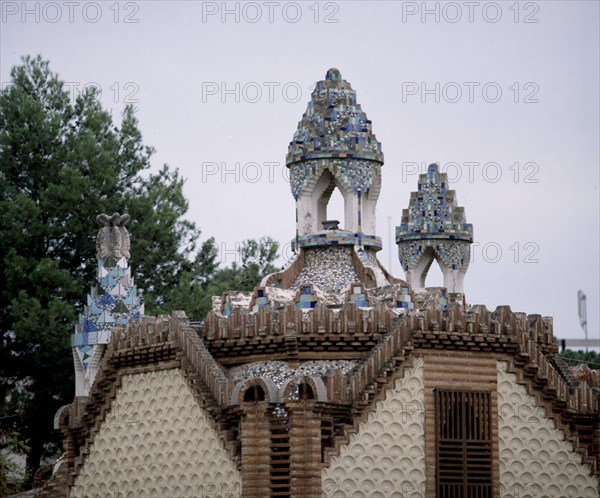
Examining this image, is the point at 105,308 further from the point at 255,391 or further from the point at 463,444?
the point at 463,444

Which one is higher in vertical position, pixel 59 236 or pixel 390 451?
pixel 59 236

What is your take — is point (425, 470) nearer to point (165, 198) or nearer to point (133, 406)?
point (133, 406)

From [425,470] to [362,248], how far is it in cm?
467

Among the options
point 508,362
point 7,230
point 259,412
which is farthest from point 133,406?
point 7,230

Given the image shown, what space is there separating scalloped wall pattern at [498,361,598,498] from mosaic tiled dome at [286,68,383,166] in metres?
4.72

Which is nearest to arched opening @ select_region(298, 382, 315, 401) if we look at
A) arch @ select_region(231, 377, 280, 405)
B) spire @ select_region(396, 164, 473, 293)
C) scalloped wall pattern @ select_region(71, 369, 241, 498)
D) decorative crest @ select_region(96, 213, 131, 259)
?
arch @ select_region(231, 377, 280, 405)

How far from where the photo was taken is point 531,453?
25109 millimetres

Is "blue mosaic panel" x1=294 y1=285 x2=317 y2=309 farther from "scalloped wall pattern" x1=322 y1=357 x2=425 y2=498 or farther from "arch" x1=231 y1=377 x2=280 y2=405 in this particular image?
"scalloped wall pattern" x1=322 y1=357 x2=425 y2=498

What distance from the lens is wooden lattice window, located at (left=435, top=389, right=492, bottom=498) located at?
24391 millimetres

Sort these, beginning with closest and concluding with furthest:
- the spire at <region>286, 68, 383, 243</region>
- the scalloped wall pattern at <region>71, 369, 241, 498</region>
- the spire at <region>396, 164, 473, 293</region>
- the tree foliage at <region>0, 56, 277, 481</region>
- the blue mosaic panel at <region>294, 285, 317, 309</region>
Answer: the scalloped wall pattern at <region>71, 369, 241, 498</region>, the blue mosaic panel at <region>294, 285, 317, 309</region>, the spire at <region>286, 68, 383, 243</region>, the spire at <region>396, 164, 473, 293</region>, the tree foliage at <region>0, 56, 277, 481</region>

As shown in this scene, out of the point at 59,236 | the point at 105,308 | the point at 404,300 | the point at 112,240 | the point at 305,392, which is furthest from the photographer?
the point at 59,236

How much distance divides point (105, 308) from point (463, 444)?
9.52 m

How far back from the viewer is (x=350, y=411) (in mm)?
24062

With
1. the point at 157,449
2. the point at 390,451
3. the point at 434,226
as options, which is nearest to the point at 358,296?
the point at 390,451
